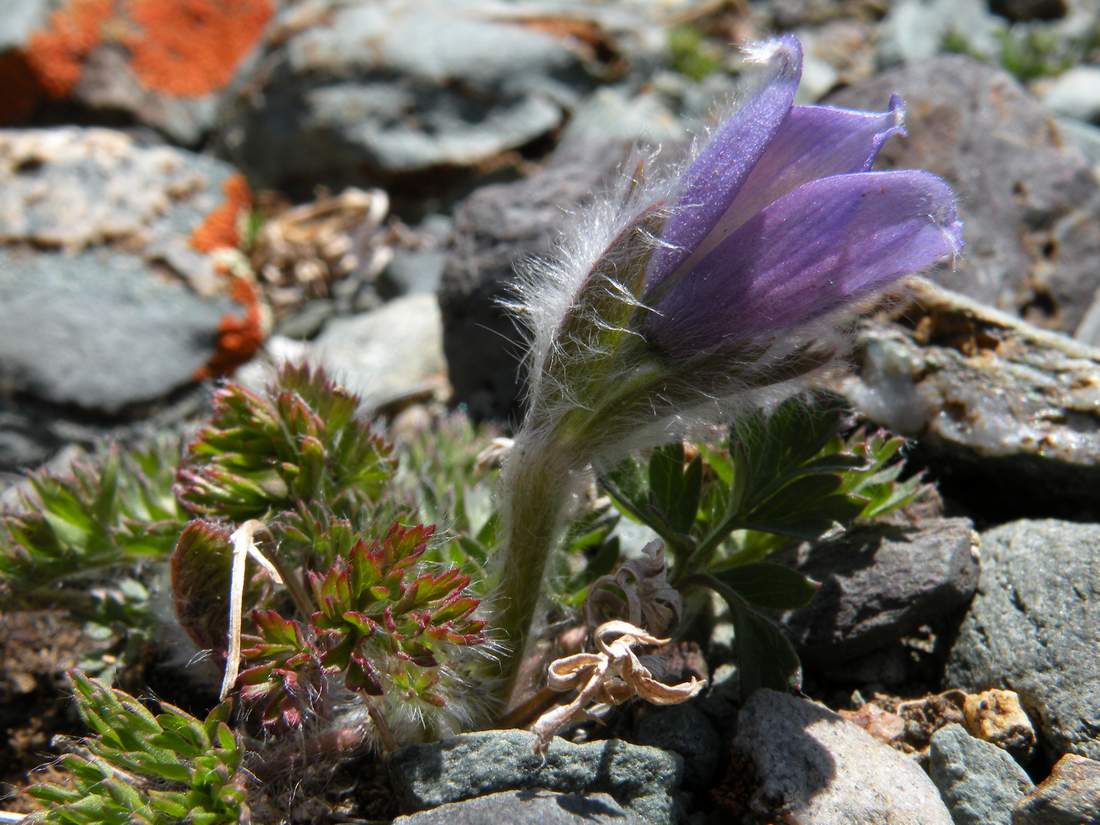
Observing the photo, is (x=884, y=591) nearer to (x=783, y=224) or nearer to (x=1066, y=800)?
(x=1066, y=800)

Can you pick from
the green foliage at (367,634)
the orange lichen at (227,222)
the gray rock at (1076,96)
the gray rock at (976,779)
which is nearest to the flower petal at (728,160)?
the green foliage at (367,634)

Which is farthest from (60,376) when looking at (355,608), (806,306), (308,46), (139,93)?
(806,306)

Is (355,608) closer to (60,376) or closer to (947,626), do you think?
(947,626)

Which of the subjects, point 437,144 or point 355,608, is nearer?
point 355,608

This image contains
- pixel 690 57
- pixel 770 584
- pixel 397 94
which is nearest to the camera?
pixel 770 584

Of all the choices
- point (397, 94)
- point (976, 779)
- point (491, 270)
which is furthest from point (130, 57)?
point (976, 779)

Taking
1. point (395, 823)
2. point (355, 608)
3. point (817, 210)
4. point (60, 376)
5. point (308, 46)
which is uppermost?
point (817, 210)
